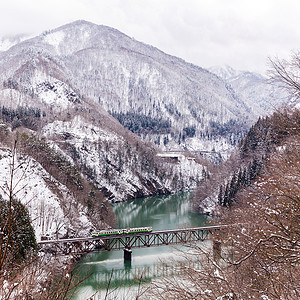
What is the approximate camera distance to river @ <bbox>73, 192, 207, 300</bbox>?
28.0 meters

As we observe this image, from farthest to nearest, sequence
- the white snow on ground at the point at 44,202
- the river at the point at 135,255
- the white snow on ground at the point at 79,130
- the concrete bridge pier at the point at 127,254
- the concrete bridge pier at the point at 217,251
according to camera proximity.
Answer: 1. the white snow on ground at the point at 79,130
2. the white snow on ground at the point at 44,202
3. the concrete bridge pier at the point at 127,254
4. the river at the point at 135,255
5. the concrete bridge pier at the point at 217,251

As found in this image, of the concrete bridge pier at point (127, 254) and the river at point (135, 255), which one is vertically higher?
the concrete bridge pier at point (127, 254)

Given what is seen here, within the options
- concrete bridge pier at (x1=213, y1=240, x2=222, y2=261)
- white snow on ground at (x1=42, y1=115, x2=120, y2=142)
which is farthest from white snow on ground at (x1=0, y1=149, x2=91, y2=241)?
white snow on ground at (x1=42, y1=115, x2=120, y2=142)

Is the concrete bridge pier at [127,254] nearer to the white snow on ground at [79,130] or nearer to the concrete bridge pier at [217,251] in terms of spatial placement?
the concrete bridge pier at [217,251]

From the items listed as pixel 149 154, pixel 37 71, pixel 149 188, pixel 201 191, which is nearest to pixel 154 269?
pixel 201 191

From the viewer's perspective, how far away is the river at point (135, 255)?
27984mm

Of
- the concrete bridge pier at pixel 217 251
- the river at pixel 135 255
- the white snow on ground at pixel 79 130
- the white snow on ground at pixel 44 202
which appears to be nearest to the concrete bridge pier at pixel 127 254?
the river at pixel 135 255

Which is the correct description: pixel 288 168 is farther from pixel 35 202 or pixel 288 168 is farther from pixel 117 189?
pixel 117 189

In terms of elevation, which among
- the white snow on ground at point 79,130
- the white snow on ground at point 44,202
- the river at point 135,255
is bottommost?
the river at point 135,255

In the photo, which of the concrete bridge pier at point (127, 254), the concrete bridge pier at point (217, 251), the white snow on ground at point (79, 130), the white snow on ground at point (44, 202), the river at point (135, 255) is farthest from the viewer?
the white snow on ground at point (79, 130)

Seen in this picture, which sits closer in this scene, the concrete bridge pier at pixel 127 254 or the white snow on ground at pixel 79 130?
the concrete bridge pier at pixel 127 254

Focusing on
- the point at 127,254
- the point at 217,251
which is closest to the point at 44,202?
the point at 127,254

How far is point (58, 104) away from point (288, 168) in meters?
147

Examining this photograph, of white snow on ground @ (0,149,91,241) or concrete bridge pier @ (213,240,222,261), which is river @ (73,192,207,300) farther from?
white snow on ground @ (0,149,91,241)
